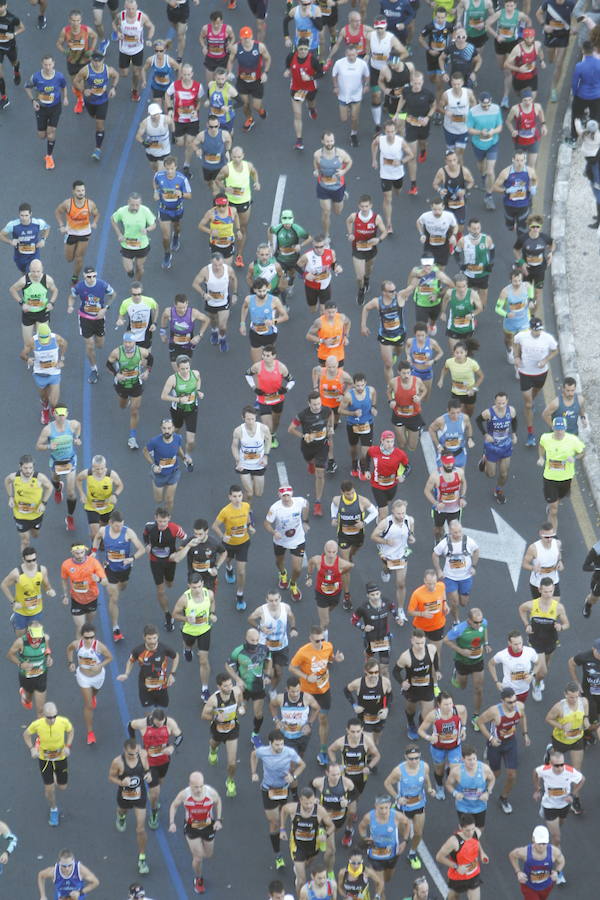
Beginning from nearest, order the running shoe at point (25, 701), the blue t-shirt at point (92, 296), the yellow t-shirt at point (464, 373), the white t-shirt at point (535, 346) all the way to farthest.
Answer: the running shoe at point (25, 701), the yellow t-shirt at point (464, 373), the white t-shirt at point (535, 346), the blue t-shirt at point (92, 296)

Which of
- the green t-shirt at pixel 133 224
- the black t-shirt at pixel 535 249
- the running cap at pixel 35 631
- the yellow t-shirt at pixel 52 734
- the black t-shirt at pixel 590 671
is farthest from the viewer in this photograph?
the green t-shirt at pixel 133 224

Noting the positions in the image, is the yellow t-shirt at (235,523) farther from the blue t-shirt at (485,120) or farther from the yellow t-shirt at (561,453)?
the blue t-shirt at (485,120)

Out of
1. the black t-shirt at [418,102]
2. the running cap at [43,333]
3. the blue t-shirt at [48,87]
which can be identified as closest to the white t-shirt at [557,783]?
the running cap at [43,333]

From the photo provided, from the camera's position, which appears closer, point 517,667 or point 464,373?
point 517,667

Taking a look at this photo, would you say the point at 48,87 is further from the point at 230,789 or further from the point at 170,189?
the point at 230,789

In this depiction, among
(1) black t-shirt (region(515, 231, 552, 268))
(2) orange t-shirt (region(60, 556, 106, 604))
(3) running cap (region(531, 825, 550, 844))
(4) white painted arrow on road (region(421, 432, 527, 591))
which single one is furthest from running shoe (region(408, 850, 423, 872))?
→ (1) black t-shirt (region(515, 231, 552, 268))

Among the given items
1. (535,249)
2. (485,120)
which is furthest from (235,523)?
(485,120)

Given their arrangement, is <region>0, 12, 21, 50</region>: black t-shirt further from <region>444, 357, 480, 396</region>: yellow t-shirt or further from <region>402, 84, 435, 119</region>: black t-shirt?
<region>444, 357, 480, 396</region>: yellow t-shirt
